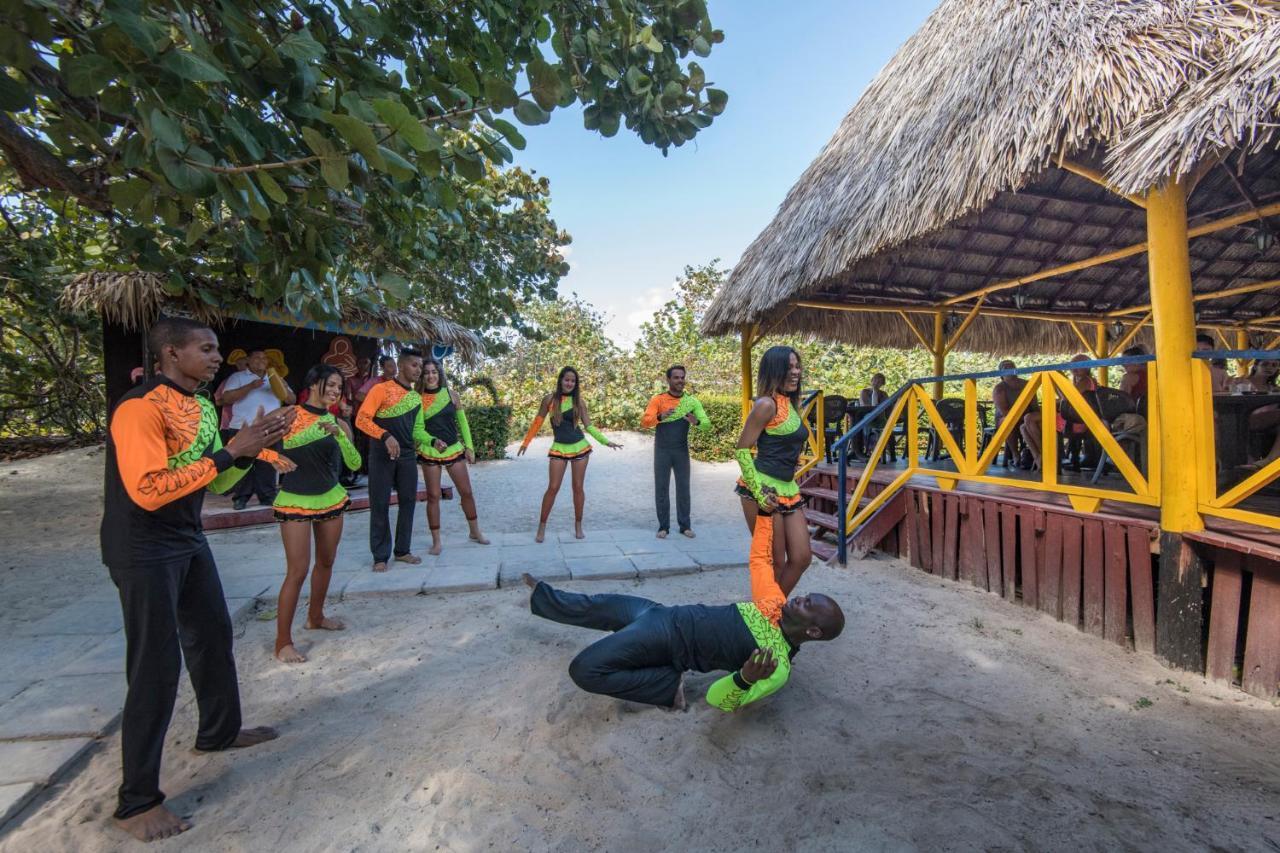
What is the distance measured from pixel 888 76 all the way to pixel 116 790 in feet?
28.8

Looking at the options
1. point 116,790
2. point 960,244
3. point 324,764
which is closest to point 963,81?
point 960,244

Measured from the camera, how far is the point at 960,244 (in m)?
6.89

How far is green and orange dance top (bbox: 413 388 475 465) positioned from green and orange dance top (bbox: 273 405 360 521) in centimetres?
161

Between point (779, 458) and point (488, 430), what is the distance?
9544 millimetres

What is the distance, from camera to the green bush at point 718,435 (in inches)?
519

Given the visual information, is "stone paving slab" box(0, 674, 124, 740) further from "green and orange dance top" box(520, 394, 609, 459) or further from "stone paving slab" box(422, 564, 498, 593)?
"green and orange dance top" box(520, 394, 609, 459)

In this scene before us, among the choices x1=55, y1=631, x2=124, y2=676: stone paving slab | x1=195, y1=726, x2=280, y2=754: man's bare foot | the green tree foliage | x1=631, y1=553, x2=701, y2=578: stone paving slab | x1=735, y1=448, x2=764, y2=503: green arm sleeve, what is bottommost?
x1=631, y1=553, x2=701, y2=578: stone paving slab

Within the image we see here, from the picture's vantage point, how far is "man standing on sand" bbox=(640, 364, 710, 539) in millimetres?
5941

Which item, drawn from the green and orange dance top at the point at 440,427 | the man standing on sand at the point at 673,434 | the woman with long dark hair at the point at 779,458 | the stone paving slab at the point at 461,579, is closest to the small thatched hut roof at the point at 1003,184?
the man standing on sand at the point at 673,434

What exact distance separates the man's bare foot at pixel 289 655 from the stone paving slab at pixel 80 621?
3.44ft

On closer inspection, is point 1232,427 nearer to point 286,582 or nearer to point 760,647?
point 760,647

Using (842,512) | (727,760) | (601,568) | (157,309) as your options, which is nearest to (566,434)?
(601,568)

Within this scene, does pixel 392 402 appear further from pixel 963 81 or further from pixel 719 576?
pixel 963 81

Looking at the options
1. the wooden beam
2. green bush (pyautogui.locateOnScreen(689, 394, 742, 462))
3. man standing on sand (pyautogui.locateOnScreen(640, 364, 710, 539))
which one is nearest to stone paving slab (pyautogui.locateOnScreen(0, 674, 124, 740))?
man standing on sand (pyautogui.locateOnScreen(640, 364, 710, 539))
